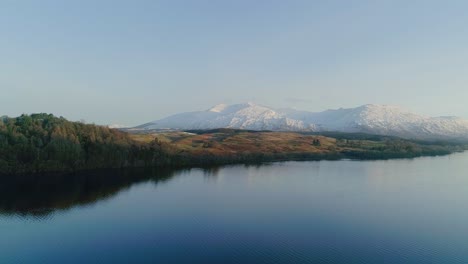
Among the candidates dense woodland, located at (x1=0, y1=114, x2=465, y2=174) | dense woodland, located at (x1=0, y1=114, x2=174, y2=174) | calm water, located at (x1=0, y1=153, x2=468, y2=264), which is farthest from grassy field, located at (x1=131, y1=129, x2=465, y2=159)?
calm water, located at (x1=0, y1=153, x2=468, y2=264)

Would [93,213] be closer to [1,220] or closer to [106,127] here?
[1,220]

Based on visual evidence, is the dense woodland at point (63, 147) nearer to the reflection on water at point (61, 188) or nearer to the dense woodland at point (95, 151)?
the dense woodland at point (95, 151)

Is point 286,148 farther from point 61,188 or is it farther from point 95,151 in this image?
point 61,188

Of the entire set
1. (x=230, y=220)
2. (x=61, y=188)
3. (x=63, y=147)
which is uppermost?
(x=63, y=147)

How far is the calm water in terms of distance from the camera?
115ft

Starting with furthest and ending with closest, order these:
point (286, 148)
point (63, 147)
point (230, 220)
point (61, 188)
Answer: point (286, 148) → point (63, 147) → point (61, 188) → point (230, 220)

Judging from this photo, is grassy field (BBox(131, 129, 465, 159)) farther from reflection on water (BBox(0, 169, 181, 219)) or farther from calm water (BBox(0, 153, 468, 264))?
calm water (BBox(0, 153, 468, 264))

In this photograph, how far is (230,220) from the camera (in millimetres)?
46250

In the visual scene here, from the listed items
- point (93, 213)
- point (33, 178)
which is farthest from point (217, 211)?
point (33, 178)

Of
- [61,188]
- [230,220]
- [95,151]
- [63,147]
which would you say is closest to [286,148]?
[95,151]

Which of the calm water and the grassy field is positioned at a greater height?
the grassy field

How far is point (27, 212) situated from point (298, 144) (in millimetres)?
124564

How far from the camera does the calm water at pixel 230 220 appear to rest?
35000 mm

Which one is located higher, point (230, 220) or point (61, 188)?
point (61, 188)
